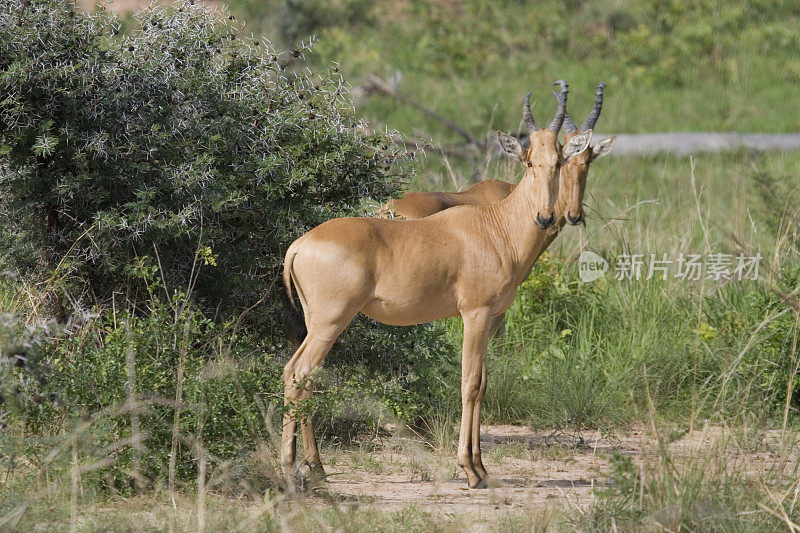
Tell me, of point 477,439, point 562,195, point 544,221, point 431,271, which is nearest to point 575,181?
point 562,195

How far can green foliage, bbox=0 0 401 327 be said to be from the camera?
22.4 feet

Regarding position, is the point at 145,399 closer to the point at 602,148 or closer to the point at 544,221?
the point at 544,221

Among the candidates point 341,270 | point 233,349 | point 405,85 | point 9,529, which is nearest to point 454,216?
point 341,270

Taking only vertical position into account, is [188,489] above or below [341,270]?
below

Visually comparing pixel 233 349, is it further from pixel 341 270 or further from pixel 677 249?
pixel 677 249

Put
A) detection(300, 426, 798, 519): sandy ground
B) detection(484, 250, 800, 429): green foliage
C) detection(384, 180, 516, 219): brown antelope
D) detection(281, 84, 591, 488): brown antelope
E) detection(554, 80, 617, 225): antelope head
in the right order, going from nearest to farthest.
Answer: detection(300, 426, 798, 519): sandy ground < detection(281, 84, 591, 488): brown antelope < detection(554, 80, 617, 225): antelope head < detection(384, 180, 516, 219): brown antelope < detection(484, 250, 800, 429): green foliage

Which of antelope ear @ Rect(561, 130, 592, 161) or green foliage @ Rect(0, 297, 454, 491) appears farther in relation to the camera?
antelope ear @ Rect(561, 130, 592, 161)

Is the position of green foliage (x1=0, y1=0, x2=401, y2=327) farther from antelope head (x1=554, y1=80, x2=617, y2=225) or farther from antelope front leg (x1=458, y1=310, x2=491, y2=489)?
antelope front leg (x1=458, y1=310, x2=491, y2=489)

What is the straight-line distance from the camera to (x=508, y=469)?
748cm

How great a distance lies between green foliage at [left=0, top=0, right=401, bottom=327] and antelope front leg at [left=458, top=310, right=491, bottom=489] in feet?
4.94

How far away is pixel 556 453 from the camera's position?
796 cm

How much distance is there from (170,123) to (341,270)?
1.71 metres

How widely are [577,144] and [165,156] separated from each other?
2.72 meters

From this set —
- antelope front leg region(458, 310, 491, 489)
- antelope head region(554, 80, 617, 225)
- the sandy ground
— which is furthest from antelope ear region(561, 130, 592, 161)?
the sandy ground
